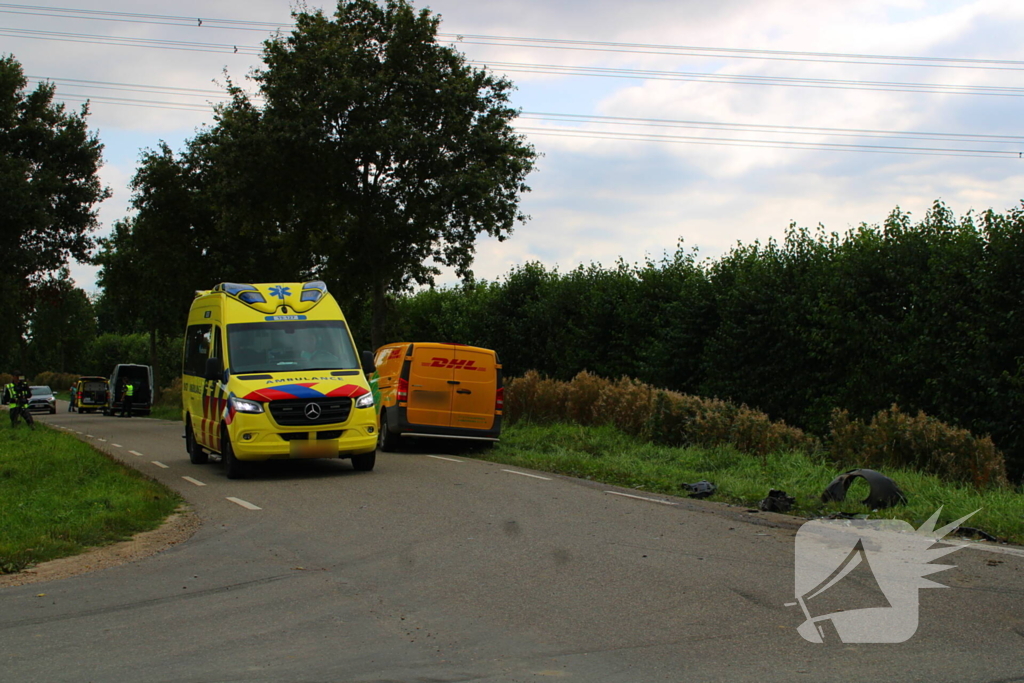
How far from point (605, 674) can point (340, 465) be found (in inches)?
456

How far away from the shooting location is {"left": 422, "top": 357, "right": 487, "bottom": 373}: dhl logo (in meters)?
19.1

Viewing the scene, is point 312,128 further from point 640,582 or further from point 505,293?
point 640,582

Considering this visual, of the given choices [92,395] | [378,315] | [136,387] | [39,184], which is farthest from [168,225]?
[92,395]

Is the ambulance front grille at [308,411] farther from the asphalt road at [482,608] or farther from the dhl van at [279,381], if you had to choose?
the asphalt road at [482,608]

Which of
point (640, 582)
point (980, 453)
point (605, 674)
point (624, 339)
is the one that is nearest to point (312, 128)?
point (624, 339)

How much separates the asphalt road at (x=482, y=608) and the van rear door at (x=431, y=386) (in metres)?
8.05

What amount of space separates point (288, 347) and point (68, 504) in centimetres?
469

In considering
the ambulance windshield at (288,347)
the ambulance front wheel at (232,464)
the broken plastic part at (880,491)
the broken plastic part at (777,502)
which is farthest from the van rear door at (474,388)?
the broken plastic part at (880,491)

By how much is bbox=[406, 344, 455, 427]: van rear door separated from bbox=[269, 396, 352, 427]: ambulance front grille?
455 cm

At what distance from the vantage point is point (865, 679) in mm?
4984

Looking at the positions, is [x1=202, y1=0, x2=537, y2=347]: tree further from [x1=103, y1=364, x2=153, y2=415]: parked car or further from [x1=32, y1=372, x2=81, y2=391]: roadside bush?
[x1=32, y1=372, x2=81, y2=391]: roadside bush

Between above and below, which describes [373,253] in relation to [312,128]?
below

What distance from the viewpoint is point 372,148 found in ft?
88.9

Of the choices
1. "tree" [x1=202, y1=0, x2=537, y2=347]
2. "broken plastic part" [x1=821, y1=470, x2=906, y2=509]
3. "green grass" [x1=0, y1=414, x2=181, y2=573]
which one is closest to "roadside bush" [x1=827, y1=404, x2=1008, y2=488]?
"broken plastic part" [x1=821, y1=470, x2=906, y2=509]
